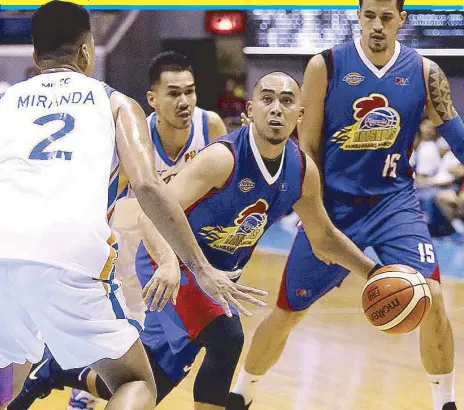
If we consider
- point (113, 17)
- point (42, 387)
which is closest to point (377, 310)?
point (42, 387)

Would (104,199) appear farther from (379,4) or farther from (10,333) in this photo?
(379,4)

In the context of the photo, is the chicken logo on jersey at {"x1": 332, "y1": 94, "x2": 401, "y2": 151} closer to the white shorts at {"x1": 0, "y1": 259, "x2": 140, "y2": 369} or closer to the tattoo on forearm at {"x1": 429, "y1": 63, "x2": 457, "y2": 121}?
the tattoo on forearm at {"x1": 429, "y1": 63, "x2": 457, "y2": 121}

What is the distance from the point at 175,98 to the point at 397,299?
1.72 m

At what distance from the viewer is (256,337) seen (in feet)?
16.7

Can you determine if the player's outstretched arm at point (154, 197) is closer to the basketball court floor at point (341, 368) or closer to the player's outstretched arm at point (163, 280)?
the player's outstretched arm at point (163, 280)

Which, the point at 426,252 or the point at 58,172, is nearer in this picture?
the point at 58,172

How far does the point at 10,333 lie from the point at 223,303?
0.68 metres

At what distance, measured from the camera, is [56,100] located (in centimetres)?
337

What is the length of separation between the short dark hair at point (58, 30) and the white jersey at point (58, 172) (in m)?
0.14

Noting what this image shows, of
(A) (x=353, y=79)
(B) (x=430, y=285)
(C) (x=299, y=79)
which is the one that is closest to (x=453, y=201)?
(C) (x=299, y=79)

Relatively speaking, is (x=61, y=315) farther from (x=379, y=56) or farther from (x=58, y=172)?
(x=379, y=56)

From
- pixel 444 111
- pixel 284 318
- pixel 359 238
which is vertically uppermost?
pixel 444 111

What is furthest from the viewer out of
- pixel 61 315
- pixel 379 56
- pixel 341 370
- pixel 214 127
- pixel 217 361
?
pixel 341 370

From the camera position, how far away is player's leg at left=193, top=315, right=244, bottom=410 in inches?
165
